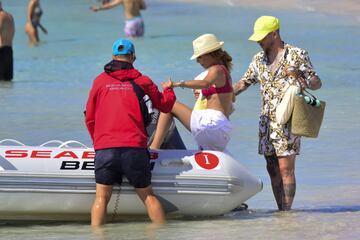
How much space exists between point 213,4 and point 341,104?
22712 mm

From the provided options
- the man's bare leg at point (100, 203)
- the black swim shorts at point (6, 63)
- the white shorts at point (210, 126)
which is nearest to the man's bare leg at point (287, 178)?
the white shorts at point (210, 126)

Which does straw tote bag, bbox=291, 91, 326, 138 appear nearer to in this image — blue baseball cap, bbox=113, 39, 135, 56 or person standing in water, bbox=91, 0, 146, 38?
blue baseball cap, bbox=113, 39, 135, 56

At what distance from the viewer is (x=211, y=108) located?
26.4 ft

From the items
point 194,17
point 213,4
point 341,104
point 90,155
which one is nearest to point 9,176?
point 90,155

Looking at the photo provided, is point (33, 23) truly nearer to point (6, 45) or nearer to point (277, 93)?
point (6, 45)

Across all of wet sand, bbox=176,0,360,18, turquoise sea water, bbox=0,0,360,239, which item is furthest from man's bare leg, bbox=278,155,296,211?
wet sand, bbox=176,0,360,18

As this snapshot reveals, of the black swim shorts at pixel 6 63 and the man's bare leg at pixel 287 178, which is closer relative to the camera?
the man's bare leg at pixel 287 178

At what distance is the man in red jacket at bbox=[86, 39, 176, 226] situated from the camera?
754cm

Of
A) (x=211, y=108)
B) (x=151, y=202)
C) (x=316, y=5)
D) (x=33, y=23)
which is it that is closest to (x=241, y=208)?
(x=211, y=108)

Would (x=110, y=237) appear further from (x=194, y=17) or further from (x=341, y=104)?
(x=194, y=17)

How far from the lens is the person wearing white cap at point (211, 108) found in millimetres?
7969

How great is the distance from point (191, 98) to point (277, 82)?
723 centimetres

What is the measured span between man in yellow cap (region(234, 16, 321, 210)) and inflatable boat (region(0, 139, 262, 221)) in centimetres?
32

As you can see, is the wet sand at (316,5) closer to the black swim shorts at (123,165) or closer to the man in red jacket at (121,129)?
the man in red jacket at (121,129)
